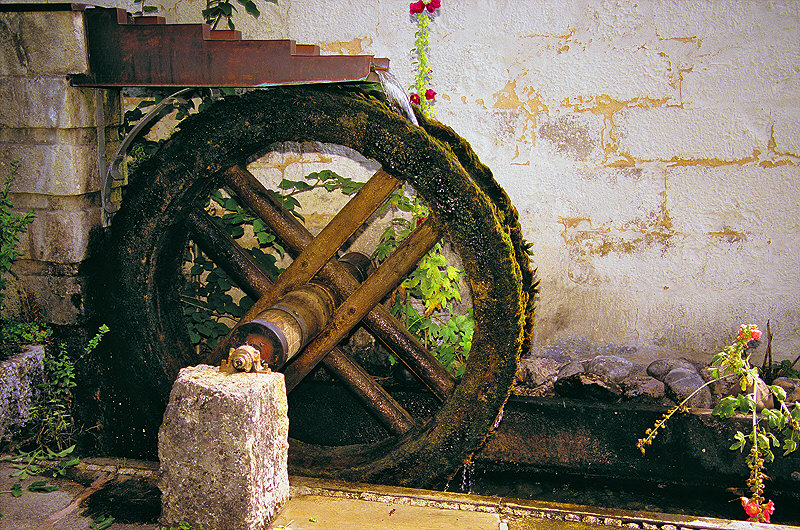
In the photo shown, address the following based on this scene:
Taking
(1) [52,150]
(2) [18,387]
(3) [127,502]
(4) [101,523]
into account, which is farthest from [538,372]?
(1) [52,150]

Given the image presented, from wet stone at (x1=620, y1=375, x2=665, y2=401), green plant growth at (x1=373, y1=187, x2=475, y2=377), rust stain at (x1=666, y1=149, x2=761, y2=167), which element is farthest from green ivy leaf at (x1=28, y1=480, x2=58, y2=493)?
rust stain at (x1=666, y1=149, x2=761, y2=167)

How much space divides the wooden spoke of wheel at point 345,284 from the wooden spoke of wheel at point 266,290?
0.21m

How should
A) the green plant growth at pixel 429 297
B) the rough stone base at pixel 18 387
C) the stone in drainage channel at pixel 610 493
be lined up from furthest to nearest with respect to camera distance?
the green plant growth at pixel 429 297 < the stone in drainage channel at pixel 610 493 < the rough stone base at pixel 18 387

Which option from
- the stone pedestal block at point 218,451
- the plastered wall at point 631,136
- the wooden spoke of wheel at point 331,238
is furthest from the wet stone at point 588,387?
the stone pedestal block at point 218,451

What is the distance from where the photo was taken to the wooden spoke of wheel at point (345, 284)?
291 cm

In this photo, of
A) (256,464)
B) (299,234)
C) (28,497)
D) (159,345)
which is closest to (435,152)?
(299,234)

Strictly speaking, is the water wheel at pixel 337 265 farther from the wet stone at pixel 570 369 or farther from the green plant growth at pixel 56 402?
the wet stone at pixel 570 369

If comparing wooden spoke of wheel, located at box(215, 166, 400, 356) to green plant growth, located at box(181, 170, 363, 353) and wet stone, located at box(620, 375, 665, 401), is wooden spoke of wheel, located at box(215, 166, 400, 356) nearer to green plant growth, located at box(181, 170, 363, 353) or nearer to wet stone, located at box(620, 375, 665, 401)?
green plant growth, located at box(181, 170, 363, 353)

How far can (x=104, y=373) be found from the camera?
118 inches

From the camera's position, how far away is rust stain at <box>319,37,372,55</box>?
3486 mm

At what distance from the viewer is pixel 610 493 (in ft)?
10.4

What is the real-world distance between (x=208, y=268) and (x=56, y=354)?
3.25 feet

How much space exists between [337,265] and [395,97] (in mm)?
876

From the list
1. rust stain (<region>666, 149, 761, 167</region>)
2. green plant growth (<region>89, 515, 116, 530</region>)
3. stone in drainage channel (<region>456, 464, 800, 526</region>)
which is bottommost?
stone in drainage channel (<region>456, 464, 800, 526</region>)
